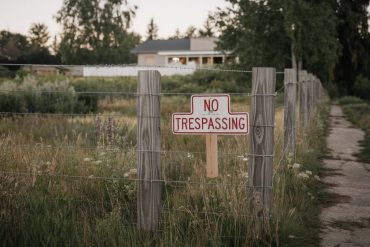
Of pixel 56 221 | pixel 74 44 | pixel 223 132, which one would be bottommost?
pixel 56 221

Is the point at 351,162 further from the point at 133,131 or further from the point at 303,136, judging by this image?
the point at 133,131

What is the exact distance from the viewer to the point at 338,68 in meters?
39.4

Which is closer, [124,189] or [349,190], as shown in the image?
[124,189]

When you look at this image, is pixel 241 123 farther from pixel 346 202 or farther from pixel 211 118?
pixel 346 202

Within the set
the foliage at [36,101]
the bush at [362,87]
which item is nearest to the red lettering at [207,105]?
the foliage at [36,101]

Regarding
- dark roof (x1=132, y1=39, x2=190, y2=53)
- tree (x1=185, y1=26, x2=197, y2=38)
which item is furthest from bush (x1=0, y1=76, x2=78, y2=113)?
tree (x1=185, y1=26, x2=197, y2=38)

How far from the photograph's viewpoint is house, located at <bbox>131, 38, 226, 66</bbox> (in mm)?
57688

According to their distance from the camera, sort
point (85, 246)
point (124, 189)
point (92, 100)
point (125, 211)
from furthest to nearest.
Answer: point (92, 100), point (124, 189), point (125, 211), point (85, 246)

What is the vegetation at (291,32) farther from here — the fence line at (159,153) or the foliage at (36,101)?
the fence line at (159,153)

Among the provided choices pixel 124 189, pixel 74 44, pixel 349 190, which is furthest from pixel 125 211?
pixel 74 44

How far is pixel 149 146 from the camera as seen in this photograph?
429cm

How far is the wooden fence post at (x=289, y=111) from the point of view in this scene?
7.29 metres

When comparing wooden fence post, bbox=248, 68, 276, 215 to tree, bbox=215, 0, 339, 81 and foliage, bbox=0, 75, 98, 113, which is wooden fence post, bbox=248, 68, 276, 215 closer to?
foliage, bbox=0, 75, 98, 113

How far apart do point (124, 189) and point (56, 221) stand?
1.14 m
